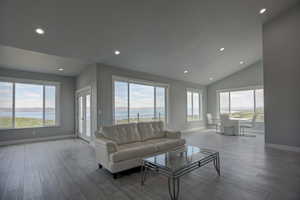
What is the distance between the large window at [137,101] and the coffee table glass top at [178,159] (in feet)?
10.3

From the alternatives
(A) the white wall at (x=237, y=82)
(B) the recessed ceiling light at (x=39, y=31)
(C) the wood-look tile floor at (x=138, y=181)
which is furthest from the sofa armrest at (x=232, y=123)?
(B) the recessed ceiling light at (x=39, y=31)

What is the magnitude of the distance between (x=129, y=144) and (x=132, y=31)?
2.76 m

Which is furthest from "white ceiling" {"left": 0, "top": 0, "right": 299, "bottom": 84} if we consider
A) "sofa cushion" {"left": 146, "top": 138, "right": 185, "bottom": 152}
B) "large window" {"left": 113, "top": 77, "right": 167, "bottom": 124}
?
"sofa cushion" {"left": 146, "top": 138, "right": 185, "bottom": 152}

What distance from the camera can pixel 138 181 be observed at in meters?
2.71

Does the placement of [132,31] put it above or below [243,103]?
above

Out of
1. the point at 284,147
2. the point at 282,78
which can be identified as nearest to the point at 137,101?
the point at 282,78

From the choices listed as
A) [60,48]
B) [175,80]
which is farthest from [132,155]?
[175,80]

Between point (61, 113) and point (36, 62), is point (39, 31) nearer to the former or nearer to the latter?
point (36, 62)

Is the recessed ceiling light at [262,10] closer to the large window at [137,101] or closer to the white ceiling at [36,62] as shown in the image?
the large window at [137,101]

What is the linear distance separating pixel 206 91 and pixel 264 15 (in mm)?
5242

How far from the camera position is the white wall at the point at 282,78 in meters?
4.44

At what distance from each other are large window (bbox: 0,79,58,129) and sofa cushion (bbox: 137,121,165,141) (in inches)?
181

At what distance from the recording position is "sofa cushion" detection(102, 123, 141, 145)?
3385 mm

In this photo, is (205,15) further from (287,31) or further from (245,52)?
(245,52)
